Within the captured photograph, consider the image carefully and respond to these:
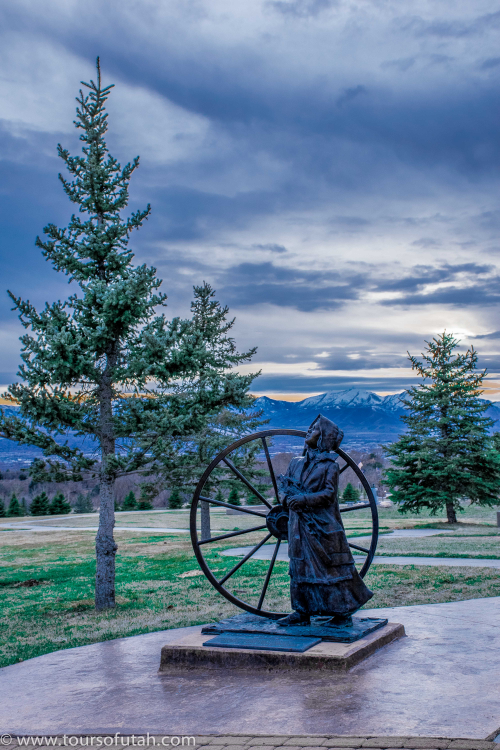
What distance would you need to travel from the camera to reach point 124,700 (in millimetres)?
5152

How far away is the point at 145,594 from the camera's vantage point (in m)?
12.2

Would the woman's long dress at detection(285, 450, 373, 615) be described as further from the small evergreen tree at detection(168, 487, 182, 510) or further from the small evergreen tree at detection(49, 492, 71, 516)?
the small evergreen tree at detection(49, 492, 71, 516)

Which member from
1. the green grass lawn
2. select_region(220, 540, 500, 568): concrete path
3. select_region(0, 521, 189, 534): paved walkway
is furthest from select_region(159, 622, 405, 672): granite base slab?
select_region(0, 521, 189, 534): paved walkway

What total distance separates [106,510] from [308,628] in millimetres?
5790

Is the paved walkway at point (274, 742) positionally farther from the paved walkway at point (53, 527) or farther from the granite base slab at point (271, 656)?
the paved walkway at point (53, 527)

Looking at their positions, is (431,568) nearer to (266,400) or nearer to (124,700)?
(124,700)

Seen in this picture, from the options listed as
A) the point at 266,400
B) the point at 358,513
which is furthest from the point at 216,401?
the point at 358,513

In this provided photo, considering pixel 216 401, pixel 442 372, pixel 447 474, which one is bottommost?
pixel 447 474

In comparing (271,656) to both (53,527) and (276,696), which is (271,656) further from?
(53,527)

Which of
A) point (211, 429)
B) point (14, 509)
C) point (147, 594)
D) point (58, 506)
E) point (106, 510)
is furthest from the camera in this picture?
point (14, 509)

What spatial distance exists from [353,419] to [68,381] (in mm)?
161410

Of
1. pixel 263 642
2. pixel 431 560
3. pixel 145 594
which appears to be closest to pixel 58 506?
pixel 145 594

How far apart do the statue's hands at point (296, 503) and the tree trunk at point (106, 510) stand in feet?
17.2

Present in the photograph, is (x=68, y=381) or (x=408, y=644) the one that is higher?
(x=68, y=381)
